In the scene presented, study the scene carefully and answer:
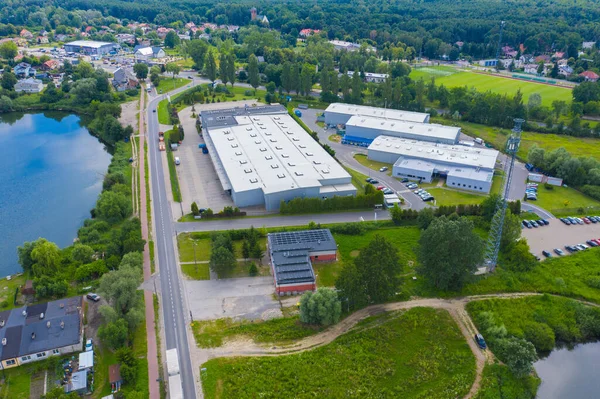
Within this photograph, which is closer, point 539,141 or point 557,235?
point 557,235

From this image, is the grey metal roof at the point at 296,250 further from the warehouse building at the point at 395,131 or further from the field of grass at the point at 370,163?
the warehouse building at the point at 395,131

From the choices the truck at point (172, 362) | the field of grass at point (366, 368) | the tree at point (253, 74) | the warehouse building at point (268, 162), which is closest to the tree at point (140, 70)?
the tree at point (253, 74)

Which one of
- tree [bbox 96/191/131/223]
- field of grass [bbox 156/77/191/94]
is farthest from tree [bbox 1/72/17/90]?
tree [bbox 96/191/131/223]

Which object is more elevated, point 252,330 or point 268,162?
point 268,162

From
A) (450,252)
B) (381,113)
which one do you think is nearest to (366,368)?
(450,252)

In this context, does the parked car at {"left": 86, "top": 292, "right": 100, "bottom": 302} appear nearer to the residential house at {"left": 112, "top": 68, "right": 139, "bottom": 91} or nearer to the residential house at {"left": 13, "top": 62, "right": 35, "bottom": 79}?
the residential house at {"left": 112, "top": 68, "right": 139, "bottom": 91}

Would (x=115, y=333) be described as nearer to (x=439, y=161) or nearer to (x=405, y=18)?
(x=439, y=161)
